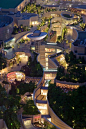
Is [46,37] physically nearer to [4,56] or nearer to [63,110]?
[4,56]

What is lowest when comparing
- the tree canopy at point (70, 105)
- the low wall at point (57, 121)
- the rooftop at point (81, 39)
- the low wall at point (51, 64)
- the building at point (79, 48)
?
the low wall at point (57, 121)

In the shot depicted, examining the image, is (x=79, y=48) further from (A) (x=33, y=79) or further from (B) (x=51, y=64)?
(A) (x=33, y=79)

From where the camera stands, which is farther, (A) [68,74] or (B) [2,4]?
(B) [2,4]

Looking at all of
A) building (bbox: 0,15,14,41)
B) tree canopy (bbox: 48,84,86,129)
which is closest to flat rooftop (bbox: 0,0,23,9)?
building (bbox: 0,15,14,41)

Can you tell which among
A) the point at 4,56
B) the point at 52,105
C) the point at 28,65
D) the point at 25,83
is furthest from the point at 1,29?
the point at 52,105

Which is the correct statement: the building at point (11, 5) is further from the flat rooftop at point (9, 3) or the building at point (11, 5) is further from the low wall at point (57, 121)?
the low wall at point (57, 121)

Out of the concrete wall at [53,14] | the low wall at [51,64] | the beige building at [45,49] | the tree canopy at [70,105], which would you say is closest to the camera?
the tree canopy at [70,105]

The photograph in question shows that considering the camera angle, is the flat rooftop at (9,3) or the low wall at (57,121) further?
the flat rooftop at (9,3)

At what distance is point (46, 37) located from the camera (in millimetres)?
53562

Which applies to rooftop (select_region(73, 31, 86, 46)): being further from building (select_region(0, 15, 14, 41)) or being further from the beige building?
building (select_region(0, 15, 14, 41))

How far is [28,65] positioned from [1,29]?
890 cm

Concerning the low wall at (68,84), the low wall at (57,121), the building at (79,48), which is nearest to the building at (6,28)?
the building at (79,48)

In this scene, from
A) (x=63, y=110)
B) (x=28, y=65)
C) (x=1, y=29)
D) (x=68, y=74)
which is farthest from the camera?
(x=1, y=29)

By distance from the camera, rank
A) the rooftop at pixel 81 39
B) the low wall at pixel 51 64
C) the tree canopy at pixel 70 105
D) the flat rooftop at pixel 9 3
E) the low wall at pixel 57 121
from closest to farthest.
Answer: the tree canopy at pixel 70 105 < the low wall at pixel 57 121 < the low wall at pixel 51 64 < the rooftop at pixel 81 39 < the flat rooftop at pixel 9 3
